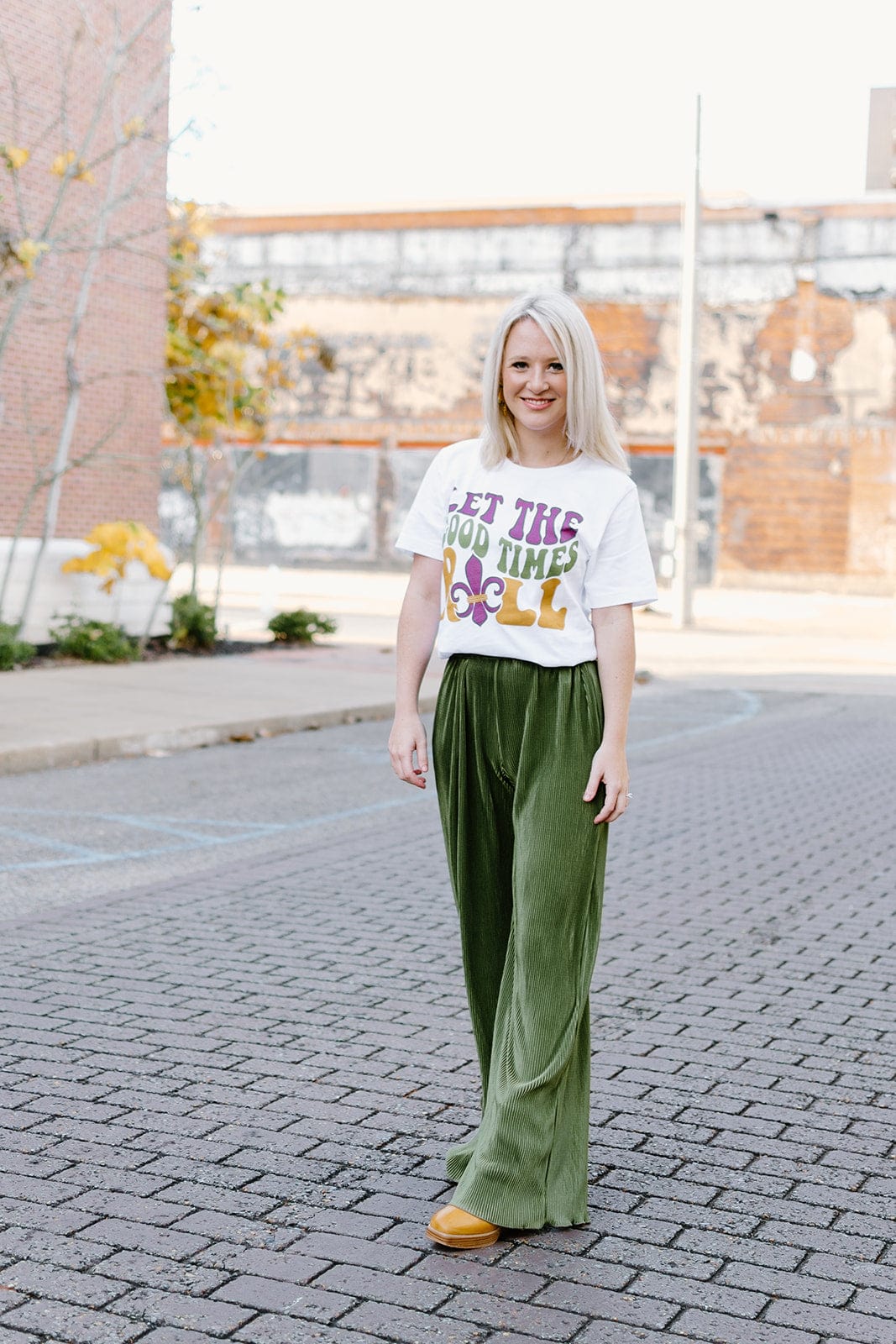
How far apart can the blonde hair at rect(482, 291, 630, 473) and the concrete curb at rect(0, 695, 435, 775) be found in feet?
24.8

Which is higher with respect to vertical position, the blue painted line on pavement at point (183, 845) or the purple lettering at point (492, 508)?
the purple lettering at point (492, 508)

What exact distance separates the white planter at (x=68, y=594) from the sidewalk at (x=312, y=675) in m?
1.06

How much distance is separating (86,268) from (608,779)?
14.9 metres

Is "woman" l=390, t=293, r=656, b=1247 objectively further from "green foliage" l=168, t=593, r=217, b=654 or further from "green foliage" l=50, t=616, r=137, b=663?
"green foliage" l=168, t=593, r=217, b=654

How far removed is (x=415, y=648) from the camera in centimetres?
373

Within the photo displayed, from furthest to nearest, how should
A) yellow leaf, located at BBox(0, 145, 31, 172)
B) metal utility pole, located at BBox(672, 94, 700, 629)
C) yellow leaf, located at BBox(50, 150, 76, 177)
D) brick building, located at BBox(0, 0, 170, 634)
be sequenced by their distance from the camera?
metal utility pole, located at BBox(672, 94, 700, 629) < brick building, located at BBox(0, 0, 170, 634) < yellow leaf, located at BBox(50, 150, 76, 177) < yellow leaf, located at BBox(0, 145, 31, 172)

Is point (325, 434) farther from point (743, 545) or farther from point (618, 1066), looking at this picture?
point (618, 1066)

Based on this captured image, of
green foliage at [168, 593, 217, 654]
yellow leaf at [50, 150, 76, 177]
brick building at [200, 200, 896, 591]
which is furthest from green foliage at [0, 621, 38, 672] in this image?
brick building at [200, 200, 896, 591]

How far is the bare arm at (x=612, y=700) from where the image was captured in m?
3.52

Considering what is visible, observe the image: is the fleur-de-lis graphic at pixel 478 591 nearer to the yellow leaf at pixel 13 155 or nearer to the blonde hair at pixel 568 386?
the blonde hair at pixel 568 386

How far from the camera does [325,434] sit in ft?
131

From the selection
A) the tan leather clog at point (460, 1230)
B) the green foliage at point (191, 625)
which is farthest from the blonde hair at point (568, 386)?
the green foliage at point (191, 625)

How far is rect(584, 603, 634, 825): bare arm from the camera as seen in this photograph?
3521mm

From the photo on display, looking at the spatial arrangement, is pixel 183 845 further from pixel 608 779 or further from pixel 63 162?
pixel 63 162
